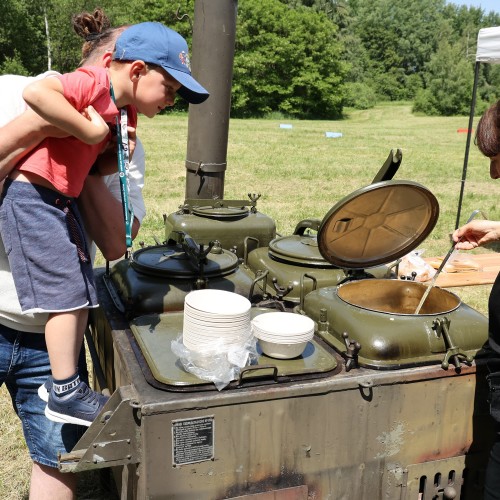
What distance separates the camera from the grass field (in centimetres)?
614

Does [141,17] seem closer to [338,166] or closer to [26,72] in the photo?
[26,72]

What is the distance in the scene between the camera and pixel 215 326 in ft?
7.10

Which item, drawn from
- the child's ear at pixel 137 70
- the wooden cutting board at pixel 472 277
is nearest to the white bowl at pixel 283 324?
the child's ear at pixel 137 70

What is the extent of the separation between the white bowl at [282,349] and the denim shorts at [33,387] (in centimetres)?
72

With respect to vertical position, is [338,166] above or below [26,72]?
below

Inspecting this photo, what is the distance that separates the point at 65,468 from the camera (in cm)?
211

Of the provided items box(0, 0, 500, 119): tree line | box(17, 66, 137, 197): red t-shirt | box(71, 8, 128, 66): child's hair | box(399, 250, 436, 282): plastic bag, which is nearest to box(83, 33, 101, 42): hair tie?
box(71, 8, 128, 66): child's hair

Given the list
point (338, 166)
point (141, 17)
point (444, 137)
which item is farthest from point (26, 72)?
point (338, 166)

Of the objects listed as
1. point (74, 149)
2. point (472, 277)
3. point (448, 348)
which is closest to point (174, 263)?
point (74, 149)

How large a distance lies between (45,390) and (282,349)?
2.87ft

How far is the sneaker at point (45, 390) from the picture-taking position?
7.43ft

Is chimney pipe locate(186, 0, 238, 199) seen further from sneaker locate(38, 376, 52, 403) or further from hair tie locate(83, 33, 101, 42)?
sneaker locate(38, 376, 52, 403)

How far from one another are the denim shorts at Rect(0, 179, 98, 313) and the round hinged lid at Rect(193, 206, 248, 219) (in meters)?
1.84

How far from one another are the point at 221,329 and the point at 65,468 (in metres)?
0.70
